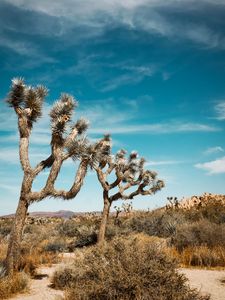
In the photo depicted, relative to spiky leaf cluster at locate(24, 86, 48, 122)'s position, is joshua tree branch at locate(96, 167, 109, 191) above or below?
below

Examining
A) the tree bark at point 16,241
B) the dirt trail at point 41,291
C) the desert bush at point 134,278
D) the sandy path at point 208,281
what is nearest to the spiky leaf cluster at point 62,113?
the tree bark at point 16,241

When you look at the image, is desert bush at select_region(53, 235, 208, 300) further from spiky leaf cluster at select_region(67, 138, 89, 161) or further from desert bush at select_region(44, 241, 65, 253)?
desert bush at select_region(44, 241, 65, 253)

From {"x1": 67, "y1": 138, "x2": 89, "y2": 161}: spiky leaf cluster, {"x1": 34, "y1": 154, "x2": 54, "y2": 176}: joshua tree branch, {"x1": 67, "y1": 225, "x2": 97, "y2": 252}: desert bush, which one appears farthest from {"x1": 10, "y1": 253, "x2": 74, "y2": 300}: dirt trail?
{"x1": 67, "y1": 225, "x2": 97, "y2": 252}: desert bush

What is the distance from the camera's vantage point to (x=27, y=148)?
10.2 metres

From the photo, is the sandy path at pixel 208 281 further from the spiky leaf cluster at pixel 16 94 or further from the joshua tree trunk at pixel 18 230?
the spiky leaf cluster at pixel 16 94

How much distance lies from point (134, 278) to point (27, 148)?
597 cm

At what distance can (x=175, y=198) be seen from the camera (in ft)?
125

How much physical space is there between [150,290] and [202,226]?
31.7 feet

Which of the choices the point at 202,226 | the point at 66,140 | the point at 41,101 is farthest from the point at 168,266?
the point at 202,226

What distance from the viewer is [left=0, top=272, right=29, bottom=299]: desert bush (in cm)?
753

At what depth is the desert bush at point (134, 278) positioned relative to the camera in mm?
5395

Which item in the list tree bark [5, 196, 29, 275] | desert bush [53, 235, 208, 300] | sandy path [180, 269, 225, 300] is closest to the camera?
desert bush [53, 235, 208, 300]

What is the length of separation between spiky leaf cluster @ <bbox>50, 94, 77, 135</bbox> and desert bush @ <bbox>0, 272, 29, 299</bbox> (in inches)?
170

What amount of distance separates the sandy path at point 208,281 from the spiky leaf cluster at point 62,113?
548 cm
